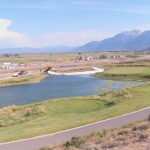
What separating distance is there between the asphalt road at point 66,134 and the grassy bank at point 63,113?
1.42 metres

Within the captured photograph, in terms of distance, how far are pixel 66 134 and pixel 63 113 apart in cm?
1493

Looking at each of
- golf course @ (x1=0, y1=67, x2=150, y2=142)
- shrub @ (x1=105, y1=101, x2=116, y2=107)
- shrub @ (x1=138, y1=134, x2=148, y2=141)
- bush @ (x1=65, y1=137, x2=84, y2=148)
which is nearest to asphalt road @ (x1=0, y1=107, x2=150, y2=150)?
golf course @ (x1=0, y1=67, x2=150, y2=142)

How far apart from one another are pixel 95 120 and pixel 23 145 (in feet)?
27.9

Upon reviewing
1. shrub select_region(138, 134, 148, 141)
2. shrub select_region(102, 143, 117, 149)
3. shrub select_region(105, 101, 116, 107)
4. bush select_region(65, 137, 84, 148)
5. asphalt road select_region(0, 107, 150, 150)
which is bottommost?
shrub select_region(105, 101, 116, 107)

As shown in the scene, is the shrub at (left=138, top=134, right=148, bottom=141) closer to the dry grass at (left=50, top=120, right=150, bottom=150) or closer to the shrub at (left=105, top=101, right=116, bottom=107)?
the dry grass at (left=50, top=120, right=150, bottom=150)

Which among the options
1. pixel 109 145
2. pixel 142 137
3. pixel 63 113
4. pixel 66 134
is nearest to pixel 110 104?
pixel 63 113

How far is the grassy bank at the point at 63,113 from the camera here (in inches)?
1019

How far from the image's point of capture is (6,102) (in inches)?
2173

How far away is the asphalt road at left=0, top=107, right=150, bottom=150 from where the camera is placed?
20.2 m

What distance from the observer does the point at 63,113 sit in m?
37.5

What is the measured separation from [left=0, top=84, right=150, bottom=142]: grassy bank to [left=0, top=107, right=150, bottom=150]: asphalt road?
1420mm

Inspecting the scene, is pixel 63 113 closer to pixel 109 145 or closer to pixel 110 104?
pixel 110 104

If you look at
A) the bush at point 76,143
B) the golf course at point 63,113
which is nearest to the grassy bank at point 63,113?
the golf course at point 63,113

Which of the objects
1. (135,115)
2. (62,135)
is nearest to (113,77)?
(135,115)
